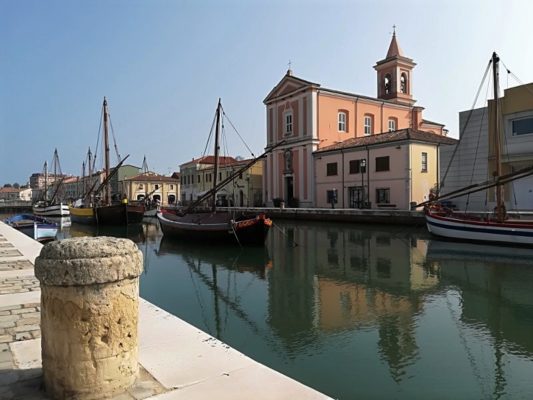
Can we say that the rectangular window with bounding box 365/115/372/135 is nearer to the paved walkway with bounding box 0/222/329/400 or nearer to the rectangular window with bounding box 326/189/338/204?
the rectangular window with bounding box 326/189/338/204

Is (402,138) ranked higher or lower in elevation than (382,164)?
higher

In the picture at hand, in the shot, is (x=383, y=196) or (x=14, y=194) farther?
(x=14, y=194)

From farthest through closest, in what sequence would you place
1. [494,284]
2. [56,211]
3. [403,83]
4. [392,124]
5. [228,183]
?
[56,211]
[228,183]
[403,83]
[392,124]
[494,284]

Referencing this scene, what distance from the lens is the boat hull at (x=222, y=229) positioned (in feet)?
62.7

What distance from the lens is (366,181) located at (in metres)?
35.9

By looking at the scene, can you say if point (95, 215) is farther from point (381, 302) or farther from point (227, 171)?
point (381, 302)

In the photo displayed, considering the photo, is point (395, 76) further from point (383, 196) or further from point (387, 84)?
point (383, 196)

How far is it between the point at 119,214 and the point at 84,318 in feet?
114

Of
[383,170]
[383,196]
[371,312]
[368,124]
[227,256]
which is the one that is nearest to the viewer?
[371,312]

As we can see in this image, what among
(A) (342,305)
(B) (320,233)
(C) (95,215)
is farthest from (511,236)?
(C) (95,215)

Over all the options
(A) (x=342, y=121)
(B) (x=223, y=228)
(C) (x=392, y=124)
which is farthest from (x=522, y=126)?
(C) (x=392, y=124)

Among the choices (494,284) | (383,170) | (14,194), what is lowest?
(494,284)

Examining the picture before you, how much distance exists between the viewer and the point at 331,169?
39344 mm

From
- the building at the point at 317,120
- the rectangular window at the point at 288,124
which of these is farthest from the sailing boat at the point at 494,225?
the rectangular window at the point at 288,124
